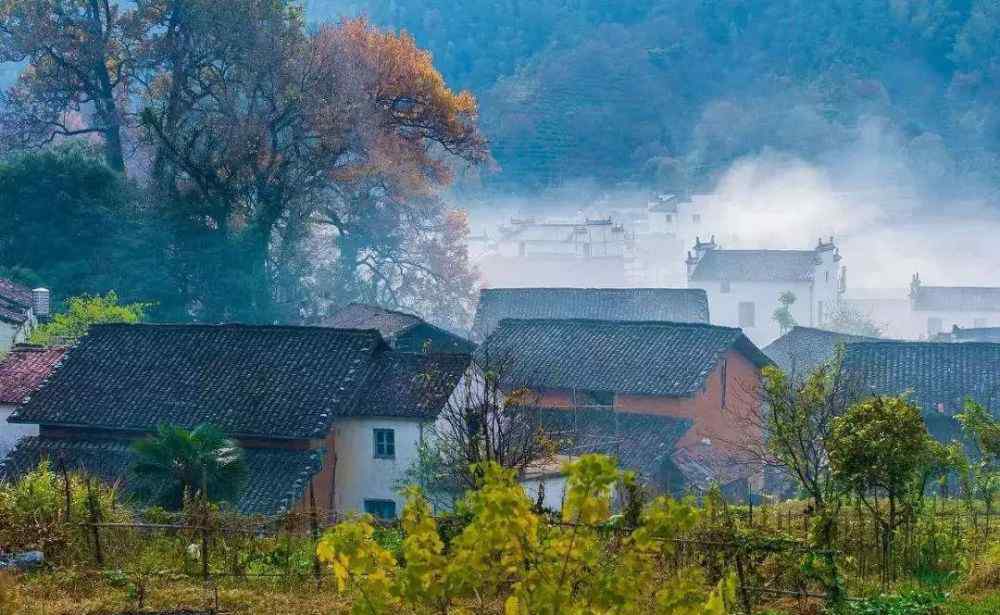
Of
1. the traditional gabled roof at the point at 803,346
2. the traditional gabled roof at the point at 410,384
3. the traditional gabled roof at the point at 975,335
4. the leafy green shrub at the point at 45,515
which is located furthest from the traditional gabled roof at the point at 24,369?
the traditional gabled roof at the point at 975,335

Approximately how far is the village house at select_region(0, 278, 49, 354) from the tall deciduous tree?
653 centimetres

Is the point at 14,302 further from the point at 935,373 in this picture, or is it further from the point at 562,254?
the point at 562,254

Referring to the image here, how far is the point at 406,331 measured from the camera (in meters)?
29.7

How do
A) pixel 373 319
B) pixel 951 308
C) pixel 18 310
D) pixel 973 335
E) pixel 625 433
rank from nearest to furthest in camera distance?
pixel 625 433
pixel 18 310
pixel 373 319
pixel 973 335
pixel 951 308

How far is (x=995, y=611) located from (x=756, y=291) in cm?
4381

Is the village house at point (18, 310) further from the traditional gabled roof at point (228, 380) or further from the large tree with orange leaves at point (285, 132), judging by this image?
the traditional gabled roof at point (228, 380)

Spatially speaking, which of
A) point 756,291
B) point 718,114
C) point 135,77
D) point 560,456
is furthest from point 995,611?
point 718,114

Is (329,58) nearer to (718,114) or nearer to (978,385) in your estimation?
(978,385)

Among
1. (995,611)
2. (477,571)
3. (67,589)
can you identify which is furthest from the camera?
(67,589)

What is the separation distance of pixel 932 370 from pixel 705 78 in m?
61.9

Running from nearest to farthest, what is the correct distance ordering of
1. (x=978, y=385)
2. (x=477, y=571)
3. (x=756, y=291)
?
(x=477, y=571), (x=978, y=385), (x=756, y=291)

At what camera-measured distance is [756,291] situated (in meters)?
52.3

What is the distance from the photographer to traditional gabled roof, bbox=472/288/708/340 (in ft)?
132


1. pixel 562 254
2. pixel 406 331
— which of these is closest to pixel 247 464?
pixel 406 331
